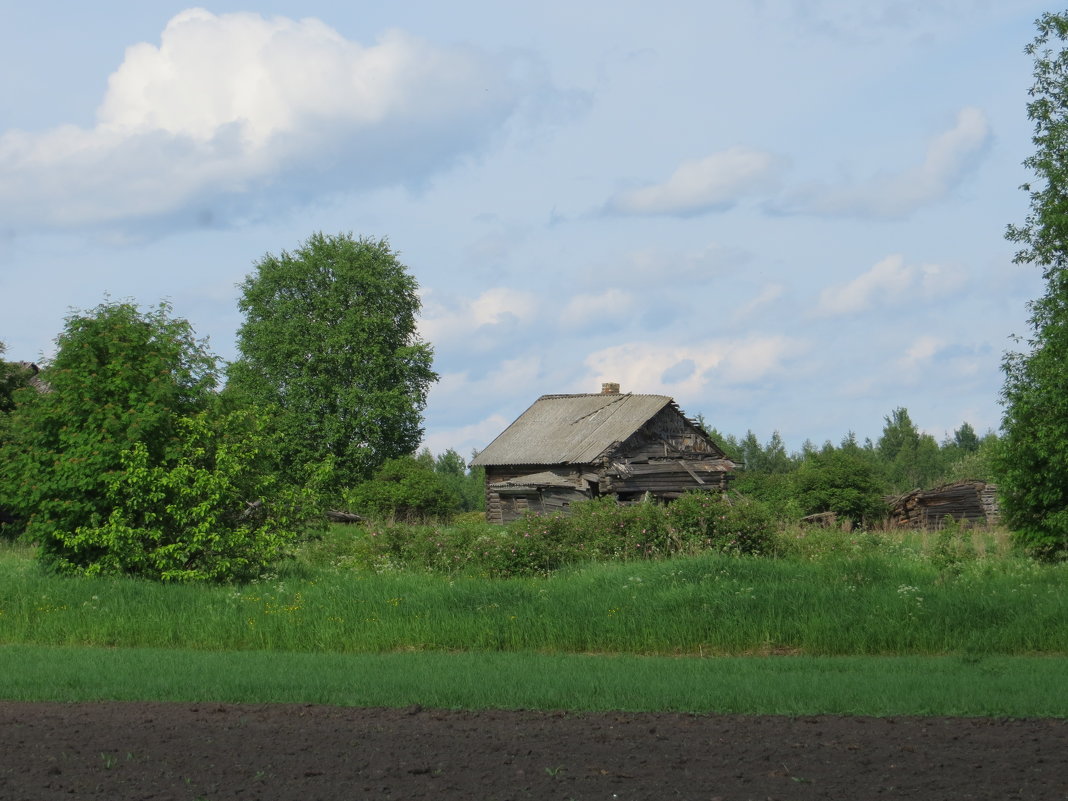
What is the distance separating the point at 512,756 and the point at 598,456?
127 ft

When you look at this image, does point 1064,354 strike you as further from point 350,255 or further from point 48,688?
point 350,255

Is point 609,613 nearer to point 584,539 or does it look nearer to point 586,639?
point 586,639

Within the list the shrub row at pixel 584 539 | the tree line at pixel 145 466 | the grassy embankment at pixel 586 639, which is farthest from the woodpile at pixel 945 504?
the tree line at pixel 145 466

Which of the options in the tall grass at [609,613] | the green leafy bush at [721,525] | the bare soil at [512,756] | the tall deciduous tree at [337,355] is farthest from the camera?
the tall deciduous tree at [337,355]

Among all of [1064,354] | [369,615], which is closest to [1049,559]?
[1064,354]

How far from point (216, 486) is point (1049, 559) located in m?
17.4

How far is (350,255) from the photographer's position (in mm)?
61594

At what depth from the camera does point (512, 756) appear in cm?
877

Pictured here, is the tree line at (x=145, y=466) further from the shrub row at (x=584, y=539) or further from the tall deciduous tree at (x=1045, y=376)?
the tall deciduous tree at (x=1045, y=376)

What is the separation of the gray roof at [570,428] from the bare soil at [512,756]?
37315 mm

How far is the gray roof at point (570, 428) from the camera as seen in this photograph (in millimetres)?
49000

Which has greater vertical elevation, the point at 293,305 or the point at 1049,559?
the point at 293,305

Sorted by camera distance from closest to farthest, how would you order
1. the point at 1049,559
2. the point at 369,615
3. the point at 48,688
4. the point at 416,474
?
the point at 48,688 → the point at 369,615 → the point at 1049,559 → the point at 416,474

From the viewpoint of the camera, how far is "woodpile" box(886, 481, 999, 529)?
4503 cm
